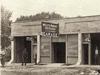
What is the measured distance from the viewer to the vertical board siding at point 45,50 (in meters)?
37.8

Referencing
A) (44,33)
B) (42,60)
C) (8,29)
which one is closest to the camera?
(44,33)

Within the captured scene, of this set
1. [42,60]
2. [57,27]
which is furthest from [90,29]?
[42,60]

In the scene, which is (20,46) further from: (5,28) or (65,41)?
(5,28)

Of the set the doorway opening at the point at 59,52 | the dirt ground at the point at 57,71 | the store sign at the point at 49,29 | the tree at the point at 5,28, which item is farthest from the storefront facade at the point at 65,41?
the tree at the point at 5,28

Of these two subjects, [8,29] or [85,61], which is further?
[8,29]

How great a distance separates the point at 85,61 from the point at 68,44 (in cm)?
252

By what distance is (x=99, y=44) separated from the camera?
3559 cm

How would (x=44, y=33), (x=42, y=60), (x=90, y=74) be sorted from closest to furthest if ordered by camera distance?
1. (x=90, y=74)
2. (x=44, y=33)
3. (x=42, y=60)

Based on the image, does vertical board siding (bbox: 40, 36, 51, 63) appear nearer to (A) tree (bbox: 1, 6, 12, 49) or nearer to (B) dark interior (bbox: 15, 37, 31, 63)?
(B) dark interior (bbox: 15, 37, 31, 63)

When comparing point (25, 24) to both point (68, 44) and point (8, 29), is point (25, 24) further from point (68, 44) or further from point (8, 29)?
point (8, 29)

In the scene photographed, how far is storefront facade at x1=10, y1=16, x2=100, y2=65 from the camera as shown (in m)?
35.0

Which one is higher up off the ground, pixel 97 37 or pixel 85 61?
pixel 97 37

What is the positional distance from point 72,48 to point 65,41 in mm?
1219

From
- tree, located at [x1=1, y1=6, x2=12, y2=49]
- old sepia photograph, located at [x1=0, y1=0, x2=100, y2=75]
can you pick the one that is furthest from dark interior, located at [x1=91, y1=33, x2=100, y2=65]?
tree, located at [x1=1, y1=6, x2=12, y2=49]
